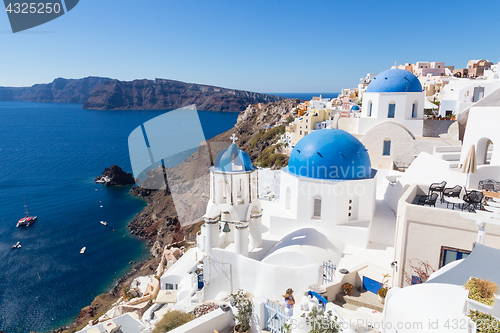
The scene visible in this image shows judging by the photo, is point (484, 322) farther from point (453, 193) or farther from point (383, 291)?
point (453, 193)

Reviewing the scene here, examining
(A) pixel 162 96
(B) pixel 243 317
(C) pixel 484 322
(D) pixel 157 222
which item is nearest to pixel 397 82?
(B) pixel 243 317

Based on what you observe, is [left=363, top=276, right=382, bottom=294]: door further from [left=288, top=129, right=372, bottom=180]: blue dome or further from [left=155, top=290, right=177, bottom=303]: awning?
[left=155, top=290, right=177, bottom=303]: awning

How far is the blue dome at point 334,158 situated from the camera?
11.2 m

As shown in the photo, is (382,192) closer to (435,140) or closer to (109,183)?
(435,140)

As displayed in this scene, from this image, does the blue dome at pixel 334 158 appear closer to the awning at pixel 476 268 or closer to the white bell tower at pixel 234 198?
the white bell tower at pixel 234 198

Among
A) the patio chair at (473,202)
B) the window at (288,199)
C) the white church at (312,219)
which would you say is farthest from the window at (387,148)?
the patio chair at (473,202)

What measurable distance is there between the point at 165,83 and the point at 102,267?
72291 millimetres

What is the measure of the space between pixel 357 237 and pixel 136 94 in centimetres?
10312

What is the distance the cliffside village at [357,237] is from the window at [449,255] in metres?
0.02

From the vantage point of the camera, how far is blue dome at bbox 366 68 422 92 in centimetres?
1822

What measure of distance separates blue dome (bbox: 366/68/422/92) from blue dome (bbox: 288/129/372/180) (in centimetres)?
914

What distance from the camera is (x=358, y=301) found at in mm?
7711

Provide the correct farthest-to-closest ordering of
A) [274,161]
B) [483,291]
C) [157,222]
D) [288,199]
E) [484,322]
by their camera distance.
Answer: [274,161] → [157,222] → [288,199] → [483,291] → [484,322]

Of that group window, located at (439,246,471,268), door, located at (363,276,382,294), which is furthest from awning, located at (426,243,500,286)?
door, located at (363,276,382,294)
